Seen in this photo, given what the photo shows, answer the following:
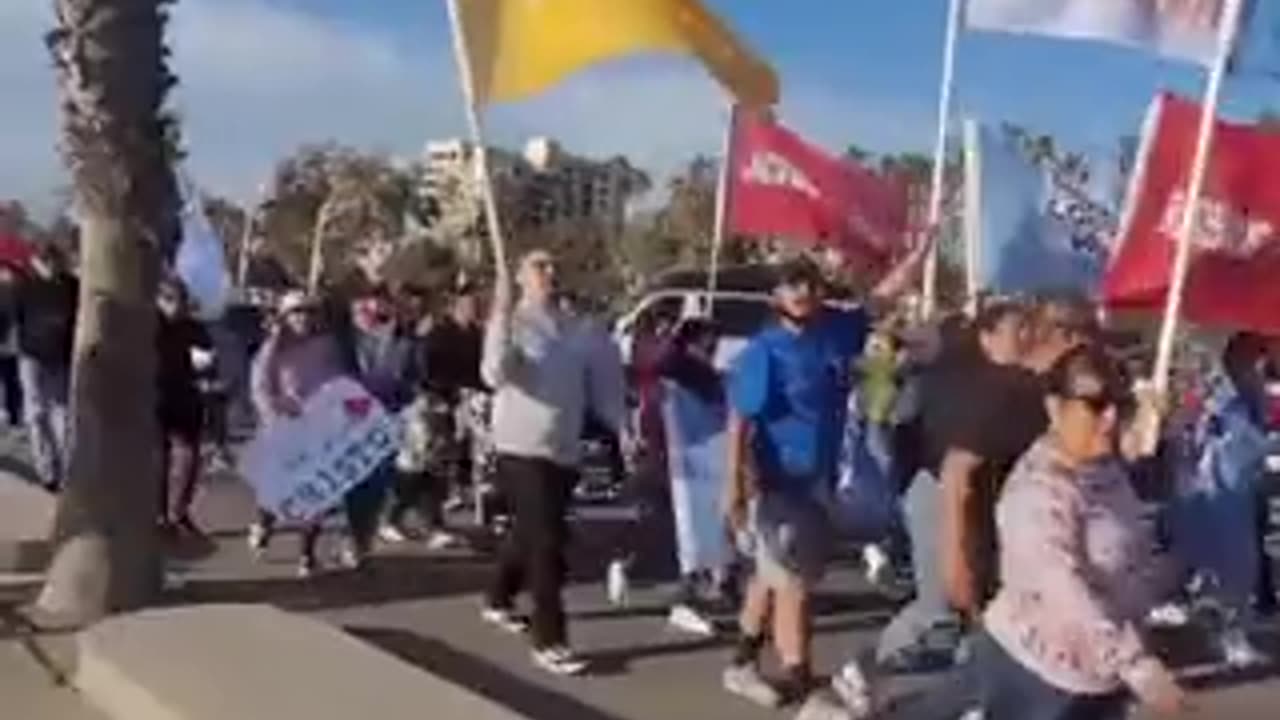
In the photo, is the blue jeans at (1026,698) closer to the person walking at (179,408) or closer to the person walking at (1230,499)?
the person walking at (1230,499)

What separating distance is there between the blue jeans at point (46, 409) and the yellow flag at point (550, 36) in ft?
18.9

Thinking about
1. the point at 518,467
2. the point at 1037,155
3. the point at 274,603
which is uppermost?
the point at 1037,155

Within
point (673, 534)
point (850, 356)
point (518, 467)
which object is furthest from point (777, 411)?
point (673, 534)

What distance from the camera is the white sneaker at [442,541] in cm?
1579

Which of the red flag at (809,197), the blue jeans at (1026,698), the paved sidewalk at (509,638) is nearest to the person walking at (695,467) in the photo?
the paved sidewalk at (509,638)

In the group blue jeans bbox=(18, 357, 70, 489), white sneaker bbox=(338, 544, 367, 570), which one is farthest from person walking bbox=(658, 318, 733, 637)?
blue jeans bbox=(18, 357, 70, 489)

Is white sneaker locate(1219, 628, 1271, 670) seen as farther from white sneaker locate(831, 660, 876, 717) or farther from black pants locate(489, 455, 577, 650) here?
black pants locate(489, 455, 577, 650)

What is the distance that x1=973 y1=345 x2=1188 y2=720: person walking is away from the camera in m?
6.71

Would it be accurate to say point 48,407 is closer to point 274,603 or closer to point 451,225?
point 274,603

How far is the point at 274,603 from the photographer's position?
1277 cm

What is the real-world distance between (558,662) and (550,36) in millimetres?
2924

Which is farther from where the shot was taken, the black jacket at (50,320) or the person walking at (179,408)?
the black jacket at (50,320)

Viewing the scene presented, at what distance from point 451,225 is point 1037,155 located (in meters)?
81.0

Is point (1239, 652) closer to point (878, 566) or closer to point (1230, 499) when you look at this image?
point (1230, 499)
